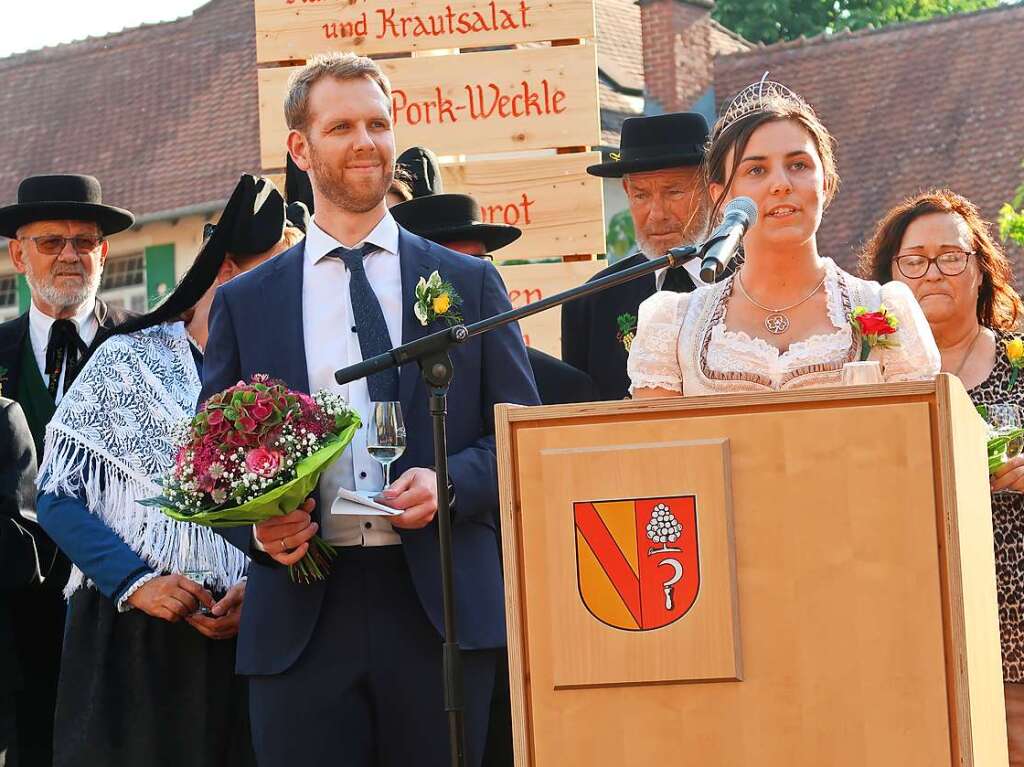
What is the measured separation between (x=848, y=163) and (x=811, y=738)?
2467cm

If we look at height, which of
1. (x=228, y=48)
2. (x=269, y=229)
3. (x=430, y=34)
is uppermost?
(x=228, y=48)

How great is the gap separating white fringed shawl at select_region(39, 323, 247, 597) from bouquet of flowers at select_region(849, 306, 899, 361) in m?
1.94

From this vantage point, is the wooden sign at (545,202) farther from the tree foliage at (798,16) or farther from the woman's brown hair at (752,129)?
the tree foliage at (798,16)

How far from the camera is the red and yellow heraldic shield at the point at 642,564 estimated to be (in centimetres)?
307

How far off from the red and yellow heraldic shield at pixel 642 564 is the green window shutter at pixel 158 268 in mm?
22623

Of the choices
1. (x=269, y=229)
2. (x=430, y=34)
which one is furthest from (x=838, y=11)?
(x=269, y=229)

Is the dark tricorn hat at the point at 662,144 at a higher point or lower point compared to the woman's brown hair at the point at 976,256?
higher

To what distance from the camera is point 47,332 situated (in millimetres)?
6293

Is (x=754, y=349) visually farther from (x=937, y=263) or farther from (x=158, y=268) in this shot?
(x=158, y=268)

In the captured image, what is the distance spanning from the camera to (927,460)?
9.98 feet

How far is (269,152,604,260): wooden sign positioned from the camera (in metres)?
7.29

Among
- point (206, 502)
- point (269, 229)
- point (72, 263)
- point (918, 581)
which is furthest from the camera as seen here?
point (72, 263)

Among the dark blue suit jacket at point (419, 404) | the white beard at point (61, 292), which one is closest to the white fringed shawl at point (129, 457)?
the dark blue suit jacket at point (419, 404)

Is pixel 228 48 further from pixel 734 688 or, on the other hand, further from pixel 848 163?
pixel 734 688
